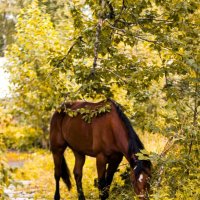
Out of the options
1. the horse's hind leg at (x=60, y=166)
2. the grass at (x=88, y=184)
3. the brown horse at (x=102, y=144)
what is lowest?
the grass at (x=88, y=184)

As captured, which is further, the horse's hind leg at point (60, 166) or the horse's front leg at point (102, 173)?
A: the horse's hind leg at point (60, 166)

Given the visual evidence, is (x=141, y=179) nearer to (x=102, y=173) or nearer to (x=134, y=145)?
(x=134, y=145)

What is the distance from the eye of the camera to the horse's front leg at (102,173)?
6836 mm

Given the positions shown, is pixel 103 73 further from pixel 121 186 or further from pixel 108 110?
pixel 121 186

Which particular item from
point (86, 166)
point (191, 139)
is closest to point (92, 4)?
point (191, 139)

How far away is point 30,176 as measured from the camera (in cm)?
312

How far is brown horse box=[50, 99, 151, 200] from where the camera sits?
5.91 meters

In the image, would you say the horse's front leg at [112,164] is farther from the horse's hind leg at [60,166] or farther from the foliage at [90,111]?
the horse's hind leg at [60,166]

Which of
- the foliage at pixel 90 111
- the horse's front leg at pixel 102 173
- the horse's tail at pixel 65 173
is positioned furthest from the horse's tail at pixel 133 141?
the horse's tail at pixel 65 173

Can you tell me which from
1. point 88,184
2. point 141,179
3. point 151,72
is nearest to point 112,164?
point 141,179

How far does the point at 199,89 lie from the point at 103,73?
4.52 ft

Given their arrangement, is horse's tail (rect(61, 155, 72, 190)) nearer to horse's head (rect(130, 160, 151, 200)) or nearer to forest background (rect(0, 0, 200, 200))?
forest background (rect(0, 0, 200, 200))

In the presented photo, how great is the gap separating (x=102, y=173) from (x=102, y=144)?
1.38ft

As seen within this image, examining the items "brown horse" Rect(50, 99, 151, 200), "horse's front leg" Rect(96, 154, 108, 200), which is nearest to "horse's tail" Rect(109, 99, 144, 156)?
"brown horse" Rect(50, 99, 151, 200)
